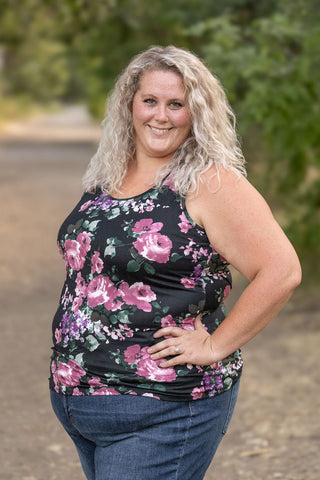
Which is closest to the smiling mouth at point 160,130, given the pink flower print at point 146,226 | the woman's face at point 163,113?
the woman's face at point 163,113

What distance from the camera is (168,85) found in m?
2.22

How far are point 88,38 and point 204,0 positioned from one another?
5.73 metres

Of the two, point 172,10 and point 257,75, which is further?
point 172,10

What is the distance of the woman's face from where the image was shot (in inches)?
87.7

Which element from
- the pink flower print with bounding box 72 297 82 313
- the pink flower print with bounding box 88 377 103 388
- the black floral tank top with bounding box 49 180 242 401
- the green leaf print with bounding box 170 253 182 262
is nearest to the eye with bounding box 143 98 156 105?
the black floral tank top with bounding box 49 180 242 401

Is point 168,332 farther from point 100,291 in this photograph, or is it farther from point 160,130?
point 160,130

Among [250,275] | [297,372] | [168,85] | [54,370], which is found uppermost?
[168,85]

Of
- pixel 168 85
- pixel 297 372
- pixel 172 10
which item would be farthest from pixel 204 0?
pixel 168 85

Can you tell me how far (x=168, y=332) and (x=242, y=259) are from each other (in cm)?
28

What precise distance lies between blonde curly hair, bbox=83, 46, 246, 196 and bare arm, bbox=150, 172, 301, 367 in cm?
7

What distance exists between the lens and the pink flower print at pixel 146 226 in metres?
2.07

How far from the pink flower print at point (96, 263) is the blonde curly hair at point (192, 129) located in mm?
260

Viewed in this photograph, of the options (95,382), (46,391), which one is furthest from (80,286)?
(46,391)

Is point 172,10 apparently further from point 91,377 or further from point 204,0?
point 91,377
